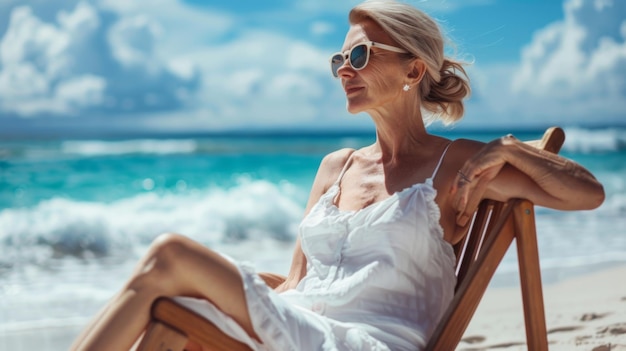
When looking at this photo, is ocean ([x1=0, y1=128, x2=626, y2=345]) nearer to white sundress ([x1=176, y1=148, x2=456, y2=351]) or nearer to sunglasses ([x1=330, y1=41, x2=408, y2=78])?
white sundress ([x1=176, y1=148, x2=456, y2=351])

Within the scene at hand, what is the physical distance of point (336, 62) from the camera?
2824mm

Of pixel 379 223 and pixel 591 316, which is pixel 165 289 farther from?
pixel 591 316

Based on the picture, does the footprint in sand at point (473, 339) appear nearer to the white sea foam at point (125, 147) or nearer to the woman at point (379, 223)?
the woman at point (379, 223)

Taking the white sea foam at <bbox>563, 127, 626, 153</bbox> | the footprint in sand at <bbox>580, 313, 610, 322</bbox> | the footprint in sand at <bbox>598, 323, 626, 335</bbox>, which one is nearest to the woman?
the footprint in sand at <bbox>598, 323, 626, 335</bbox>

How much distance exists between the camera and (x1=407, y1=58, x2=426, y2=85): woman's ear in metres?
2.73

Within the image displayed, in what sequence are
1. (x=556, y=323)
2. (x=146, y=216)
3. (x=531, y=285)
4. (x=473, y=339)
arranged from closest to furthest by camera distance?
1. (x=531, y=285)
2. (x=473, y=339)
3. (x=556, y=323)
4. (x=146, y=216)

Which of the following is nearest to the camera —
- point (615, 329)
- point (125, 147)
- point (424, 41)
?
point (424, 41)

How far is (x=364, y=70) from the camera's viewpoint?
271 cm

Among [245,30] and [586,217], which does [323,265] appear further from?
[245,30]

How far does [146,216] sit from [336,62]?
10093mm

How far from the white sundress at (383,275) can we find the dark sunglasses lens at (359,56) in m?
0.42

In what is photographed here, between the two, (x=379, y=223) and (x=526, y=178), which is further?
(x=379, y=223)

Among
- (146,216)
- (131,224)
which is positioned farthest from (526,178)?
(146,216)

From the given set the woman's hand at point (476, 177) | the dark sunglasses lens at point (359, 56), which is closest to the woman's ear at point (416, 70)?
the dark sunglasses lens at point (359, 56)
